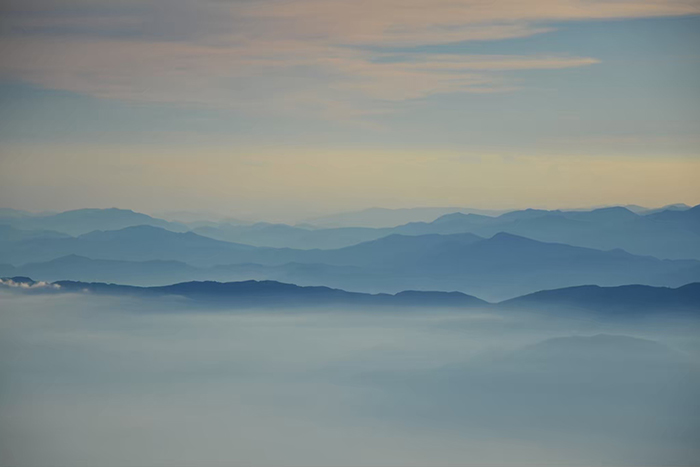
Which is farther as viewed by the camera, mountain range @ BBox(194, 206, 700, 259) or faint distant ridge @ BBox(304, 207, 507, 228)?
faint distant ridge @ BBox(304, 207, 507, 228)

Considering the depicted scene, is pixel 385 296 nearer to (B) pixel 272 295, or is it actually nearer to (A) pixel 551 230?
(B) pixel 272 295

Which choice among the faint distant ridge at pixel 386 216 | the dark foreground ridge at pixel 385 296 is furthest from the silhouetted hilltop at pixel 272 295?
the faint distant ridge at pixel 386 216

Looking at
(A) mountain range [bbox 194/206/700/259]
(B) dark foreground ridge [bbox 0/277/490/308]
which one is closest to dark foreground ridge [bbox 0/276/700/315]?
(B) dark foreground ridge [bbox 0/277/490/308]

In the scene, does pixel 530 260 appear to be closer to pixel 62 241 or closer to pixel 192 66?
pixel 192 66

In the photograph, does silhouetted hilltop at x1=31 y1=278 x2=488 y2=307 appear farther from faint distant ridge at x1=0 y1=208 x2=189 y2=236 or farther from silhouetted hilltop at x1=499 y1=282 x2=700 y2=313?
silhouetted hilltop at x1=499 y1=282 x2=700 y2=313

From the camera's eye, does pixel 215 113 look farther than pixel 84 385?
Yes

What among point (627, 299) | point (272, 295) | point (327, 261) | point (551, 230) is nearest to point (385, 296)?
point (327, 261)

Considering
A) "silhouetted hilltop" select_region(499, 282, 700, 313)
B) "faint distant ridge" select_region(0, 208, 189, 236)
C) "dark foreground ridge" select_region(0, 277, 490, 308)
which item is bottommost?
"dark foreground ridge" select_region(0, 277, 490, 308)

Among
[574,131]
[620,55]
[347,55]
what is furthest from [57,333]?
[620,55]
